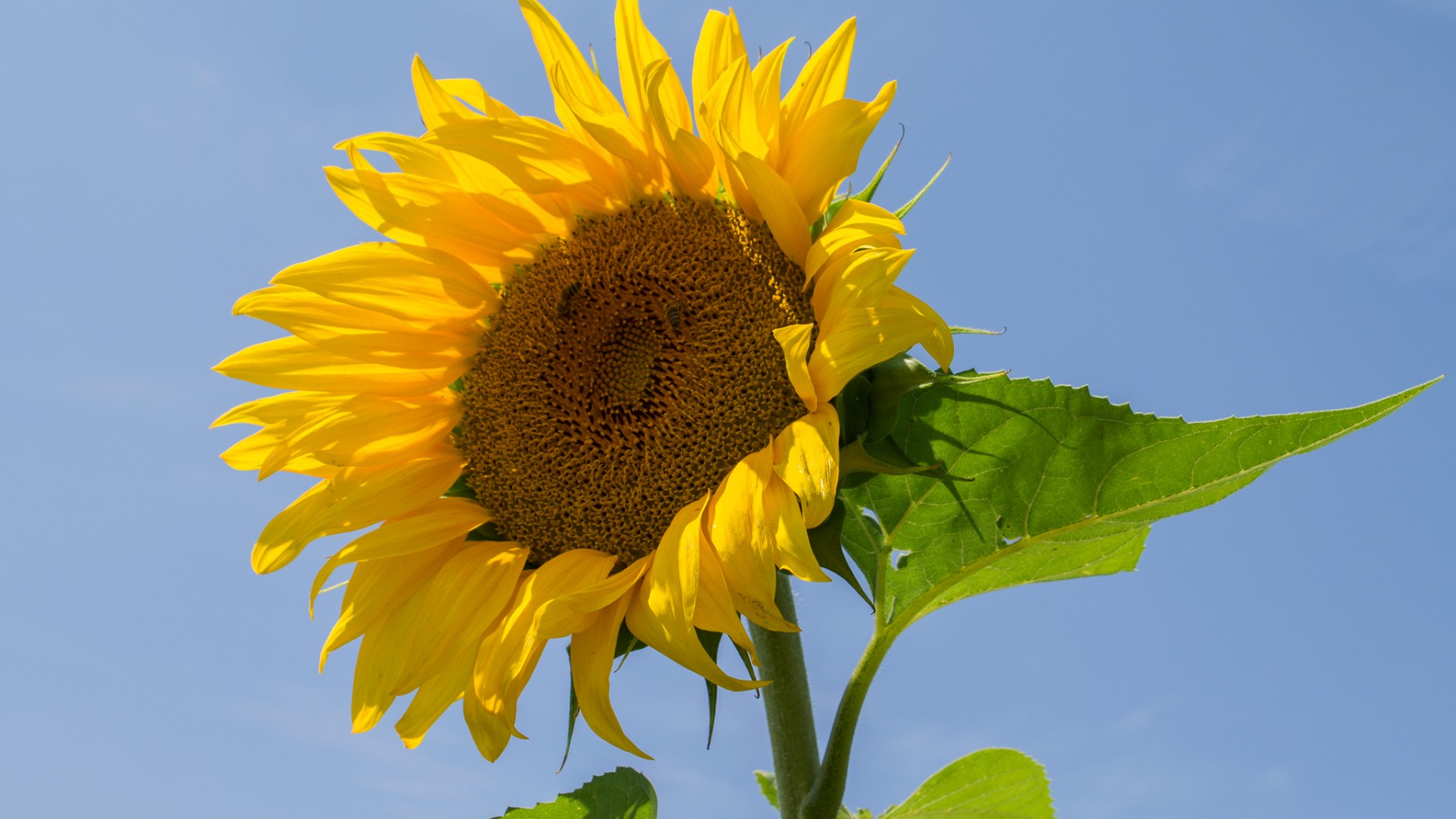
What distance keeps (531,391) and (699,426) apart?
0.63 m

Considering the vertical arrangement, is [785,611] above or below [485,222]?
below

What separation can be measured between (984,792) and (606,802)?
1182 mm

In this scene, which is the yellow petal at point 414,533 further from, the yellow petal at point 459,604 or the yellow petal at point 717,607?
the yellow petal at point 717,607

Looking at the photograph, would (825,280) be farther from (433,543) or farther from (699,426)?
(433,543)

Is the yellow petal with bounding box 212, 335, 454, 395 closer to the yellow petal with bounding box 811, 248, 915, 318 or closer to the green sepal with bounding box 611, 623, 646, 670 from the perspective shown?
the green sepal with bounding box 611, 623, 646, 670

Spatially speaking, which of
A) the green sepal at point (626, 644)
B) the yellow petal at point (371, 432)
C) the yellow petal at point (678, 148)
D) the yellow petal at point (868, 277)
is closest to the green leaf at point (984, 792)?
the green sepal at point (626, 644)

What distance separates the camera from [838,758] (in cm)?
301

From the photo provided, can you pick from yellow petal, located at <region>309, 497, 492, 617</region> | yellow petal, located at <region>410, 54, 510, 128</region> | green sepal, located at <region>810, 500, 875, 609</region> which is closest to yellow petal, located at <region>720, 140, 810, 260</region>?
green sepal, located at <region>810, 500, 875, 609</region>

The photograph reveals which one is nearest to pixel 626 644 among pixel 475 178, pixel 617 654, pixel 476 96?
pixel 617 654

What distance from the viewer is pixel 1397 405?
2.59 metres

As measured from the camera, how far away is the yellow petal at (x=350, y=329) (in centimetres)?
330

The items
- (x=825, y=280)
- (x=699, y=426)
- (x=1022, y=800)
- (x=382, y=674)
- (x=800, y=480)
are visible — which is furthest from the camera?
(x=1022, y=800)

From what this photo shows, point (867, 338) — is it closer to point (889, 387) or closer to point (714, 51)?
point (889, 387)

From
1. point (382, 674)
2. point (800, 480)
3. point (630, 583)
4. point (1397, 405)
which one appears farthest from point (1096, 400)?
point (382, 674)
